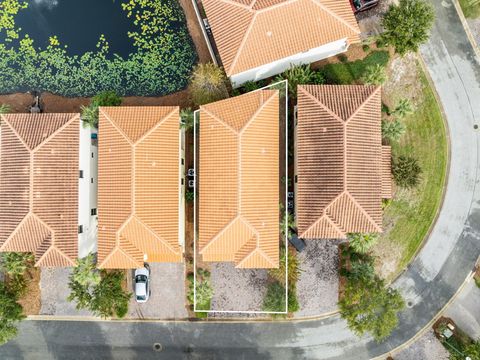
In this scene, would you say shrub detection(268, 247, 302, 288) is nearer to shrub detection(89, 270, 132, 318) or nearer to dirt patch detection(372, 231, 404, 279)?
dirt patch detection(372, 231, 404, 279)

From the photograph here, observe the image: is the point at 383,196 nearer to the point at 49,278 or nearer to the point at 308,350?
the point at 308,350

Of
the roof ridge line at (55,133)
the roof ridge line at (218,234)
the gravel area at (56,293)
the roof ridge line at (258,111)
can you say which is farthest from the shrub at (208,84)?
the gravel area at (56,293)

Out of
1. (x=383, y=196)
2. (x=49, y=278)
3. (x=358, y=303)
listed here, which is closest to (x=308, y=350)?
(x=358, y=303)

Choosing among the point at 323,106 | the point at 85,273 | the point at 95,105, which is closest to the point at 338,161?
the point at 323,106

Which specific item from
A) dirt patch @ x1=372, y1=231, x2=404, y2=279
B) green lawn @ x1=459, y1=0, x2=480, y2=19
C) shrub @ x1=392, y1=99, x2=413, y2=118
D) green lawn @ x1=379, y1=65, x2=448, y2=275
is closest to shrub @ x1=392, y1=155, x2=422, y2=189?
green lawn @ x1=379, y1=65, x2=448, y2=275

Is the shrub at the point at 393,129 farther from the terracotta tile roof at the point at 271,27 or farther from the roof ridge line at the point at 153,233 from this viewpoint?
the roof ridge line at the point at 153,233

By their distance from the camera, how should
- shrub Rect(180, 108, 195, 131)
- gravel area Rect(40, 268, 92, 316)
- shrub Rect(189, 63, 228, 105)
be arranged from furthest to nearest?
gravel area Rect(40, 268, 92, 316) < shrub Rect(189, 63, 228, 105) < shrub Rect(180, 108, 195, 131)

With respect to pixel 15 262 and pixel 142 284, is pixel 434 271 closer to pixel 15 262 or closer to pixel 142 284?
pixel 142 284
